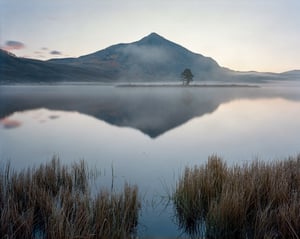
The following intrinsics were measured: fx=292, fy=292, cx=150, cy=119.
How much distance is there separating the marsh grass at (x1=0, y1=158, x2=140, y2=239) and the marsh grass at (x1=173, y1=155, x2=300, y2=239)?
836 mm

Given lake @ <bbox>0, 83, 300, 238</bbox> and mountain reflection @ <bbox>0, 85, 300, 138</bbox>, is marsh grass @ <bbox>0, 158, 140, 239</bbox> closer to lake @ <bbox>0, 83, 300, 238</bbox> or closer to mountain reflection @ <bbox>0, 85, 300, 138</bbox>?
lake @ <bbox>0, 83, 300, 238</bbox>

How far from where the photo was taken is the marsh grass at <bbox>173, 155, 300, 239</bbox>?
11.8ft

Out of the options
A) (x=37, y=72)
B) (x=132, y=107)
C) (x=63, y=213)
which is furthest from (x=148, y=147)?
(x=37, y=72)

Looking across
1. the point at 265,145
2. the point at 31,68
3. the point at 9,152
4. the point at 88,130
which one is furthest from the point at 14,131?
the point at 31,68

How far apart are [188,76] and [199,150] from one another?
278 ft

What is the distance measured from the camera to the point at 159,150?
31.8 ft

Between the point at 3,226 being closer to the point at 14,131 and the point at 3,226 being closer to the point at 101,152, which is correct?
the point at 101,152

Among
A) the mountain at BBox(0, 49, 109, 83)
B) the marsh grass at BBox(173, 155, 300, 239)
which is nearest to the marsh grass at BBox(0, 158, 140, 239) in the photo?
the marsh grass at BBox(173, 155, 300, 239)

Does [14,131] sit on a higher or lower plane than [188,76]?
lower

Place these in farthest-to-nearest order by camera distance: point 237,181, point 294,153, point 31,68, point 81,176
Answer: point 31,68
point 294,153
point 81,176
point 237,181

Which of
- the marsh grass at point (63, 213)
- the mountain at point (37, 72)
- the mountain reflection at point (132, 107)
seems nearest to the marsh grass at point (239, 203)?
the marsh grass at point (63, 213)

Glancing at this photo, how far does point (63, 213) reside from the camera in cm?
328

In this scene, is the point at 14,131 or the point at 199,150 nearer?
the point at 199,150

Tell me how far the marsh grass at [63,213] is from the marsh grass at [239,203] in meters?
0.84
